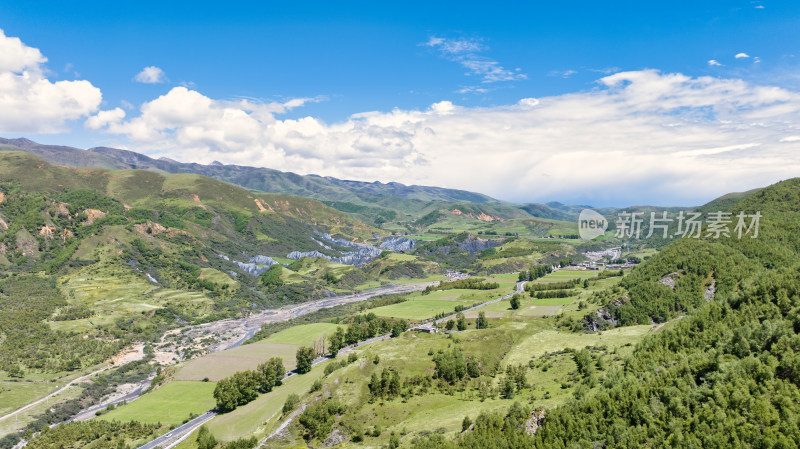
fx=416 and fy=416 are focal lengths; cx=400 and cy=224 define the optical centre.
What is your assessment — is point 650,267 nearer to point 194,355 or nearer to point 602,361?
point 602,361

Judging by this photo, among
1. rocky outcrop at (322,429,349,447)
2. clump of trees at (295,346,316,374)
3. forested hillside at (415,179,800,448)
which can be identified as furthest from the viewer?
clump of trees at (295,346,316,374)

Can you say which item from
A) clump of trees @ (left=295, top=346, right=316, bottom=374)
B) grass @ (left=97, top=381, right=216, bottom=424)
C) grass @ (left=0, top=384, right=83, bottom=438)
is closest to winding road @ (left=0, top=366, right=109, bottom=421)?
grass @ (left=0, top=384, right=83, bottom=438)

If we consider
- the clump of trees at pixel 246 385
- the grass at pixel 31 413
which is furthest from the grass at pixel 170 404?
the grass at pixel 31 413

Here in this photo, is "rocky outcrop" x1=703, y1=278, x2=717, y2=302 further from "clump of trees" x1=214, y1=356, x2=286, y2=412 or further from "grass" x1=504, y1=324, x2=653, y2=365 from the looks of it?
"clump of trees" x1=214, y1=356, x2=286, y2=412

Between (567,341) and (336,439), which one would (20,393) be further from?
(567,341)

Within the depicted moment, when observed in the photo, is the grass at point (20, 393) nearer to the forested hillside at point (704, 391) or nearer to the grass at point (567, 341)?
the forested hillside at point (704, 391)

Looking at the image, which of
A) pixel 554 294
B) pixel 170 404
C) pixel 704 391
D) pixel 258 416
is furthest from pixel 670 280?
pixel 170 404
